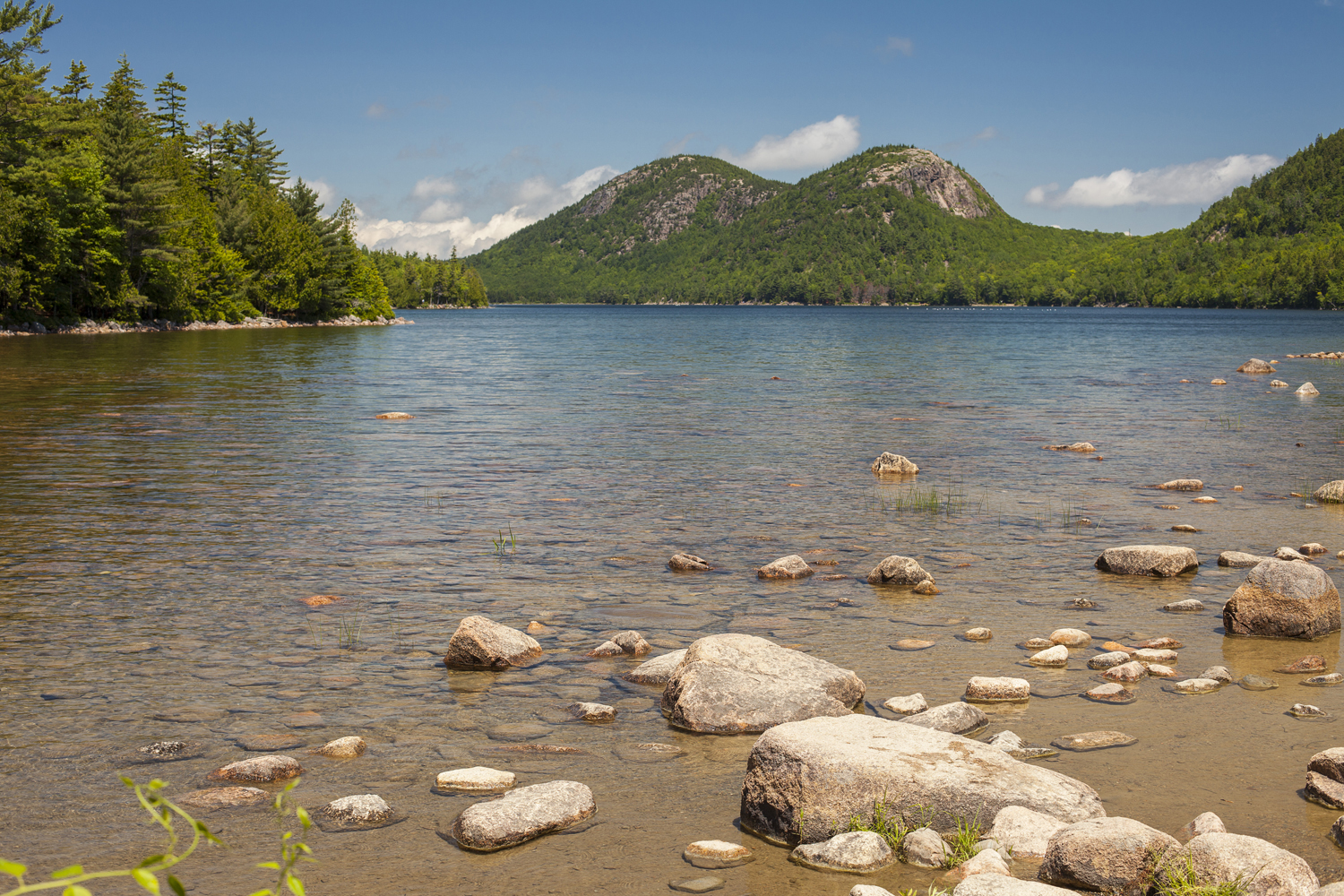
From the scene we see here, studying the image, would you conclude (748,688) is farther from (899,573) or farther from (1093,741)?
(899,573)

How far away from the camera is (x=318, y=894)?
5.28 meters

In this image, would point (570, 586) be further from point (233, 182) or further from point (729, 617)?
point (233, 182)

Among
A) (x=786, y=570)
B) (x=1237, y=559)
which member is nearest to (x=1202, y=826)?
(x=786, y=570)

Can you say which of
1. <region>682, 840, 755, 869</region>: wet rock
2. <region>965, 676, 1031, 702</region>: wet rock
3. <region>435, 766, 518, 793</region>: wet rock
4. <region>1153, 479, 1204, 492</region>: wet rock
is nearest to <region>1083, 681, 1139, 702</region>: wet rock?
<region>965, 676, 1031, 702</region>: wet rock

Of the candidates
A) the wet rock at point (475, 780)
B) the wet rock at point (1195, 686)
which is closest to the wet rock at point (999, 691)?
the wet rock at point (1195, 686)

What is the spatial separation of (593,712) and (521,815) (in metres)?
1.96

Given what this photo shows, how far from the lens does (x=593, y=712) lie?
7.87 metres

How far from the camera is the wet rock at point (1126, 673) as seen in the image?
8.64m

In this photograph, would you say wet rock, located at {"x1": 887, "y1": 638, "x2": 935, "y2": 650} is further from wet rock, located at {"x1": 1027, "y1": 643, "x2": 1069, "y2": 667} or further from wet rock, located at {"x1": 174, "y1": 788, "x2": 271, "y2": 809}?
wet rock, located at {"x1": 174, "y1": 788, "x2": 271, "y2": 809}

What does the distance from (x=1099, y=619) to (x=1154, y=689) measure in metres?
2.19

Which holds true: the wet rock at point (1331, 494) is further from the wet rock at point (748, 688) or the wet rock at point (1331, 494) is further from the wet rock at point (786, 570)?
the wet rock at point (748, 688)

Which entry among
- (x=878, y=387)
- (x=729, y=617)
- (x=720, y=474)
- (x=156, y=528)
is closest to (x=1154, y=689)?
(x=729, y=617)

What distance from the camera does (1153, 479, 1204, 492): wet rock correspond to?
1845 cm

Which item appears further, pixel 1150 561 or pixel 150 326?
pixel 150 326
